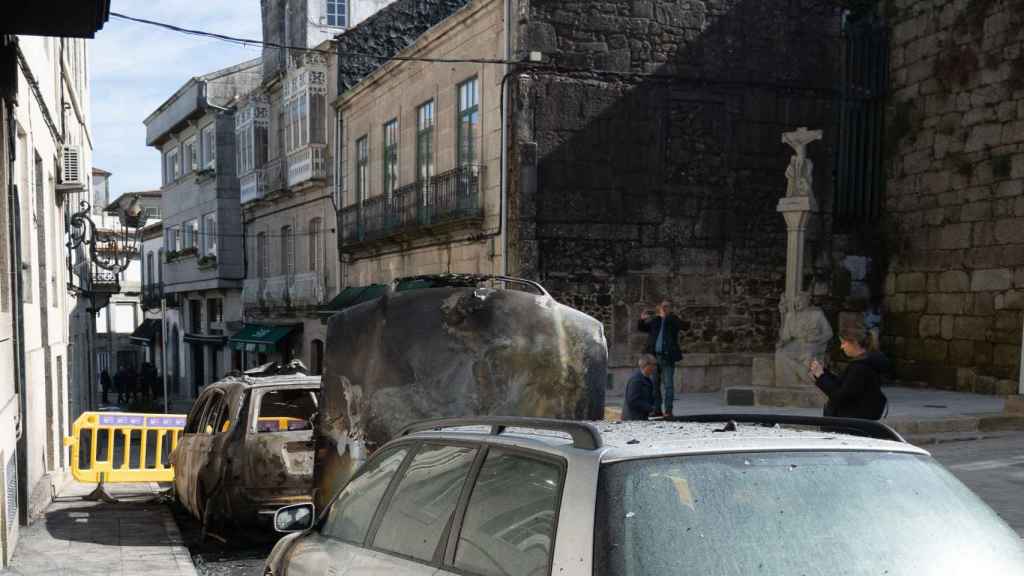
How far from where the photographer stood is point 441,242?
20578 millimetres

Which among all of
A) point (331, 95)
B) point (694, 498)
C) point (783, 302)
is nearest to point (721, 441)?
point (694, 498)

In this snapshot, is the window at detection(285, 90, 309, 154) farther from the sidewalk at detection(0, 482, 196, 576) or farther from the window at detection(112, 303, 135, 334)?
the window at detection(112, 303, 135, 334)

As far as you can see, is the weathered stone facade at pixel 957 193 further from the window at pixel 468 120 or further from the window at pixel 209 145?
the window at pixel 209 145

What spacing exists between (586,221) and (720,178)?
2.90 meters

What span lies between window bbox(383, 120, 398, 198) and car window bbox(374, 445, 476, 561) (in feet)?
66.2

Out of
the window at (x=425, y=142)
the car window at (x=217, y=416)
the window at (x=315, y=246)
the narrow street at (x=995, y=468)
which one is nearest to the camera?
the narrow street at (x=995, y=468)

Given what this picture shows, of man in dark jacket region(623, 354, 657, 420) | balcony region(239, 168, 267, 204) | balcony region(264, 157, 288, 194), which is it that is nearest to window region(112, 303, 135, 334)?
balcony region(239, 168, 267, 204)

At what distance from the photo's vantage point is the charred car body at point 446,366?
6.82 m

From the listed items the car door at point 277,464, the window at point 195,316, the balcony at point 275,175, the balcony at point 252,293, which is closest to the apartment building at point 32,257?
the car door at point 277,464

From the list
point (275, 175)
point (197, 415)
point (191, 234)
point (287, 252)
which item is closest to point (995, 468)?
point (197, 415)

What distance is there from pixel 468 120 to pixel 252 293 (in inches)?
600

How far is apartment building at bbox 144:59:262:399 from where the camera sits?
1329 inches

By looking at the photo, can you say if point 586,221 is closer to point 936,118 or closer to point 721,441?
point 936,118

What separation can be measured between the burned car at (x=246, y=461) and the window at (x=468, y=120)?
11038 mm
